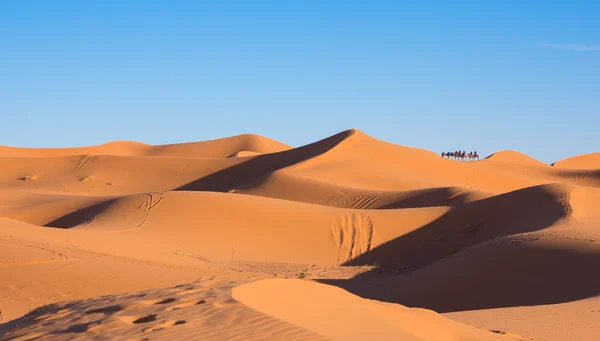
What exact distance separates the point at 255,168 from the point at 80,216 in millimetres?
19320

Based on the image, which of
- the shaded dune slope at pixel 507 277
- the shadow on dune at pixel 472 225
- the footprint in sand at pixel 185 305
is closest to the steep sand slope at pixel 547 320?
the shaded dune slope at pixel 507 277

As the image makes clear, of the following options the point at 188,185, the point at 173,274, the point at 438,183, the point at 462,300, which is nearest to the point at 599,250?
the point at 462,300

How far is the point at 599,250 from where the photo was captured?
577 inches

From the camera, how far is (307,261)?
21.7 m

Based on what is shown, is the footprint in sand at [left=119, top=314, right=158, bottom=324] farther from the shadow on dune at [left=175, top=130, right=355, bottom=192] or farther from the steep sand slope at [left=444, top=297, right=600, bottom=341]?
the shadow on dune at [left=175, top=130, right=355, bottom=192]

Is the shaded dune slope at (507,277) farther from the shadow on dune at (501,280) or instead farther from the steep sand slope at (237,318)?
the steep sand slope at (237,318)

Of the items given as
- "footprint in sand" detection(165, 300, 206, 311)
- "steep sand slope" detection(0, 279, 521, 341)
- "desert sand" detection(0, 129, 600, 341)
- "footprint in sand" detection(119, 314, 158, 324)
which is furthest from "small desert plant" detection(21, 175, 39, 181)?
"footprint in sand" detection(119, 314, 158, 324)

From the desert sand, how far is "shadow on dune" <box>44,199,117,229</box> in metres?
0.09

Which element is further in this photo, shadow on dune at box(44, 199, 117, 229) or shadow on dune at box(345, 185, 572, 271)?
shadow on dune at box(44, 199, 117, 229)

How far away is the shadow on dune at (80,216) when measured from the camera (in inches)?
1026

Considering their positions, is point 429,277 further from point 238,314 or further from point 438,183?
A: point 438,183

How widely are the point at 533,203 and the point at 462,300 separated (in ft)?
32.8

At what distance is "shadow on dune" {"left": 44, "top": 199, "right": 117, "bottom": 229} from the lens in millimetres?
26062

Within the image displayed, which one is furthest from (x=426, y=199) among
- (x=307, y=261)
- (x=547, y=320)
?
(x=547, y=320)
